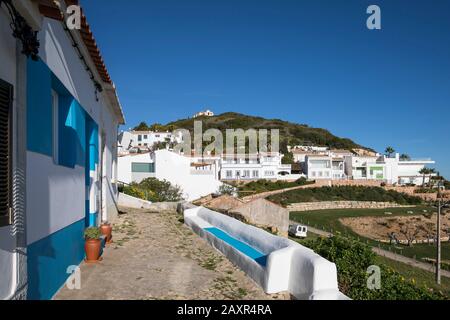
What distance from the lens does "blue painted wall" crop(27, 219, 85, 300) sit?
438 centimetres

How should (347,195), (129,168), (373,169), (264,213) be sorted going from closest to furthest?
(264,213)
(129,168)
(347,195)
(373,169)

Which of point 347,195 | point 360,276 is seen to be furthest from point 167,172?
point 347,195

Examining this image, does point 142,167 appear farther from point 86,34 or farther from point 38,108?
point 38,108

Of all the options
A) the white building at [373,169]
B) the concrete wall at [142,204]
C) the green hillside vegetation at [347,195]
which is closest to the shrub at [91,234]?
the concrete wall at [142,204]

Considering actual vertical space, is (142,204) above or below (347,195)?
above

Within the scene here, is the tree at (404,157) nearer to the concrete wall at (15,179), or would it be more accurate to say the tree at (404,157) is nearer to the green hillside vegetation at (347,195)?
the green hillside vegetation at (347,195)

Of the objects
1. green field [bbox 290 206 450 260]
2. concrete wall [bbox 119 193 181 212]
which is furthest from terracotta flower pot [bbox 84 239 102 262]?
green field [bbox 290 206 450 260]

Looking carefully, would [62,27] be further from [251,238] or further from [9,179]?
[251,238]

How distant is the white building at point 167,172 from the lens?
39.3 metres

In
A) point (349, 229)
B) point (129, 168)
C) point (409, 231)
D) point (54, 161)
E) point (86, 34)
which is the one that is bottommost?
point (409, 231)

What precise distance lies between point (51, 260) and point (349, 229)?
136ft

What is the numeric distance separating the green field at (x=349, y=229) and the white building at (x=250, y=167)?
12.5 metres

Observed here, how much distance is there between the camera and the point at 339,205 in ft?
192

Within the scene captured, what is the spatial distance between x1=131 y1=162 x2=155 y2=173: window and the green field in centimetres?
1707
